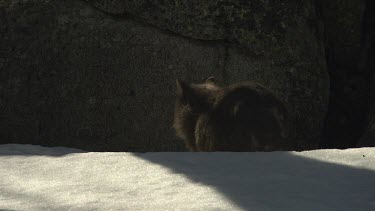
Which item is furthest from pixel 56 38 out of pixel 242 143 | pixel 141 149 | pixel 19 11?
pixel 242 143

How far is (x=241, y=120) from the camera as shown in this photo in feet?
19.3

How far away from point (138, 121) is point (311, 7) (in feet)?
7.51

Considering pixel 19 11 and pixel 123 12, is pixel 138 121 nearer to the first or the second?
pixel 123 12

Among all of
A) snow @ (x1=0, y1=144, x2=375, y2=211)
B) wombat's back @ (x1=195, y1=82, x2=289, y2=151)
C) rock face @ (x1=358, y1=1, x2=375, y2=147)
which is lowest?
snow @ (x1=0, y1=144, x2=375, y2=211)

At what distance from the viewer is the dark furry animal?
19.2 ft

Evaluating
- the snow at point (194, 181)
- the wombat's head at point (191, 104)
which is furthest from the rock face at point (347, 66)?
the snow at point (194, 181)

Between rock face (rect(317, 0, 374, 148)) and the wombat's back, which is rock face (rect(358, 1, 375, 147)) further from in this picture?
the wombat's back

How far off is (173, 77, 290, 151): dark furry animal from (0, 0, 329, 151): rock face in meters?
1.07

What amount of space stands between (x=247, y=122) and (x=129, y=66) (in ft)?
6.70

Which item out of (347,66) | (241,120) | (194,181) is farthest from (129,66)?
(194,181)

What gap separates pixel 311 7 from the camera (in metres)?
7.88

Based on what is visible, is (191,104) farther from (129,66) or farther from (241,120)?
(129,66)

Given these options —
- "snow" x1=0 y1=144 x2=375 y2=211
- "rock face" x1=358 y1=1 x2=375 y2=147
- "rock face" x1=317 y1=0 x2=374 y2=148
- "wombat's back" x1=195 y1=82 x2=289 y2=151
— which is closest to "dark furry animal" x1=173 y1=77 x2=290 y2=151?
"wombat's back" x1=195 y1=82 x2=289 y2=151

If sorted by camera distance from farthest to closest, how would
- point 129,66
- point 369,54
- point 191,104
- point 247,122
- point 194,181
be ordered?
point 369,54 → point 129,66 → point 191,104 → point 247,122 → point 194,181
